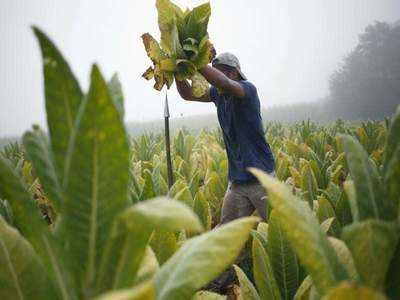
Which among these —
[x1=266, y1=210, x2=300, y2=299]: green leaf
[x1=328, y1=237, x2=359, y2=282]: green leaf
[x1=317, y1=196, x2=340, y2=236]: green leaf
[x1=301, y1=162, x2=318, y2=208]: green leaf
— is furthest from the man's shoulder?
[x1=328, y1=237, x2=359, y2=282]: green leaf

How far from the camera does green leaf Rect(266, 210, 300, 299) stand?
3.52 ft

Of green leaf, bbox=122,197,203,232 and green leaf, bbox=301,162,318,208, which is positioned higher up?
green leaf, bbox=122,197,203,232

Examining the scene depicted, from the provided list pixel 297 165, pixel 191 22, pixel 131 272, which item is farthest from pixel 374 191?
pixel 297 165

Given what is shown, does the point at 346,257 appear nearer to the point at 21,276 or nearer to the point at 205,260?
the point at 205,260

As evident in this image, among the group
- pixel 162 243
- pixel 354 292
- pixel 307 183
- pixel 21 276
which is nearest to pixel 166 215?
pixel 354 292

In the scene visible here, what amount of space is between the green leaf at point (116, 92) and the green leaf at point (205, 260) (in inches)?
9.5

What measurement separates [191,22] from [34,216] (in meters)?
1.42

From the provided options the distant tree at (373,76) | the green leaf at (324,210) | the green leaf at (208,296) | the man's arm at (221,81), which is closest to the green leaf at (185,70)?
the man's arm at (221,81)

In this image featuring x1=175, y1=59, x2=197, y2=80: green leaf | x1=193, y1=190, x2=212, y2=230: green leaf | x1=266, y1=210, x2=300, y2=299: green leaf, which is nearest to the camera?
x1=266, y1=210, x2=300, y2=299: green leaf

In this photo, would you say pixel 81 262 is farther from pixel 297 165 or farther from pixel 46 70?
pixel 297 165

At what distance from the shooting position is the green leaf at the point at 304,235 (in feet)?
1.83

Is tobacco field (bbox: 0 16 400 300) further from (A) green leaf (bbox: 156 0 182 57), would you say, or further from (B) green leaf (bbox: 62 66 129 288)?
(A) green leaf (bbox: 156 0 182 57)

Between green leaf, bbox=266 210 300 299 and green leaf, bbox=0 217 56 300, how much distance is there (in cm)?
65

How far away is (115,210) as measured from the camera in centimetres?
50
